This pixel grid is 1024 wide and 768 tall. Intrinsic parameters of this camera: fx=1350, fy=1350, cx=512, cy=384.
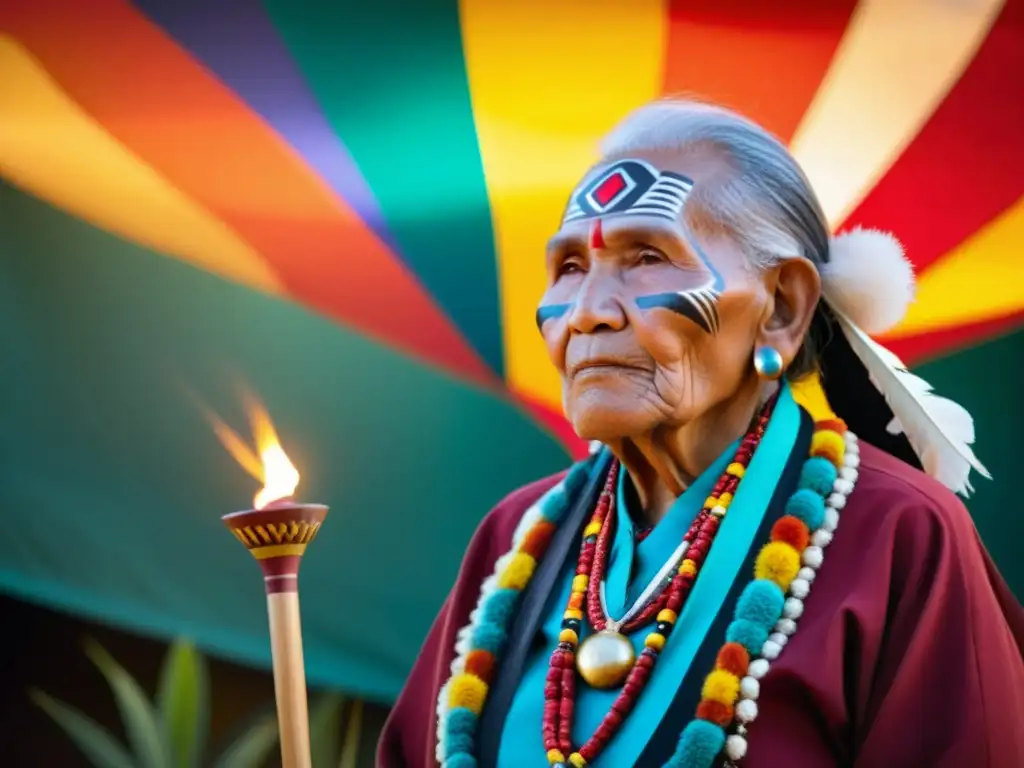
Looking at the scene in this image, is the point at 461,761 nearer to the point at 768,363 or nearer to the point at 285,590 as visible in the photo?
the point at 285,590

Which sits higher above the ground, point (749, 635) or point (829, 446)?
point (829, 446)

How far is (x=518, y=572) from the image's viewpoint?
1882 millimetres

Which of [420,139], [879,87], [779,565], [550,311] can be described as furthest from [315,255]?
[779,565]

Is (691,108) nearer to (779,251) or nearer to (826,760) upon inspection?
(779,251)

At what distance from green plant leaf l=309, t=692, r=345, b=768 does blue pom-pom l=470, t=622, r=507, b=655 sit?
1.51 metres

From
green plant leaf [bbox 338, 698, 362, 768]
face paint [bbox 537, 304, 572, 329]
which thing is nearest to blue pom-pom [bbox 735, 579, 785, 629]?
face paint [bbox 537, 304, 572, 329]

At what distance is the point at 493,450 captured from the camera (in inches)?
128

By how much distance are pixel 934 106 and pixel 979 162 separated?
0.16 m

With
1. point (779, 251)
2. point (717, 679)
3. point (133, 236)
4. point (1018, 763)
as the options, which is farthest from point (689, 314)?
point (133, 236)

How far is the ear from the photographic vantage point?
5.76 ft

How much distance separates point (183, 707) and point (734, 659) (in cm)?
198

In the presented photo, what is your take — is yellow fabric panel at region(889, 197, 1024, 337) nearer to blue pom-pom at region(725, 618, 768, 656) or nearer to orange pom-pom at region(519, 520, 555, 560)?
orange pom-pom at region(519, 520, 555, 560)

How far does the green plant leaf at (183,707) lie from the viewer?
3.13m

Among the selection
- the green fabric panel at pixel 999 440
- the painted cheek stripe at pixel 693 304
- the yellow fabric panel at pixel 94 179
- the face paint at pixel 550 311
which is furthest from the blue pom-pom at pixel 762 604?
the yellow fabric panel at pixel 94 179
